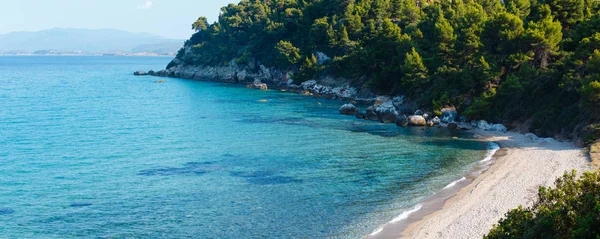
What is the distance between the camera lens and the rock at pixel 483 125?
5032 cm

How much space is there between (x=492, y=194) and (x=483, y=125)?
2400 centimetres

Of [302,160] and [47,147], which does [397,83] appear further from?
[47,147]

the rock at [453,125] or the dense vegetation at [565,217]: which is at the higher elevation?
the dense vegetation at [565,217]

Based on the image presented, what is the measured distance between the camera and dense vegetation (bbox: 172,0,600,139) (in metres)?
46.2

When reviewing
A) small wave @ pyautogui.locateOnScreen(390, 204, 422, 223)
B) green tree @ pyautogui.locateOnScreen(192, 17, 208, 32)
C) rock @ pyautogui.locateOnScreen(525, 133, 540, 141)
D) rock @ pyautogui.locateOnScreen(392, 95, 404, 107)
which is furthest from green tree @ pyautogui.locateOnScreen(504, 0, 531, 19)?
green tree @ pyautogui.locateOnScreen(192, 17, 208, 32)

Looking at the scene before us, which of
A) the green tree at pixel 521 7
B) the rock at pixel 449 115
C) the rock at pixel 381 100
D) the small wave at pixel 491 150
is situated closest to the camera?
the small wave at pixel 491 150

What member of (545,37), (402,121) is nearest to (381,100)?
(402,121)

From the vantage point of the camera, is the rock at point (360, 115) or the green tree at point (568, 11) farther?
the rock at point (360, 115)

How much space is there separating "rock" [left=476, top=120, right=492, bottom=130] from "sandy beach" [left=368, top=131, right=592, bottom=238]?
29.6ft

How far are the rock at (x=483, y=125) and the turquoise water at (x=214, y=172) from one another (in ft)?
11.9

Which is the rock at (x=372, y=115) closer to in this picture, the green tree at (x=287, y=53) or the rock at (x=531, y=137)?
the rock at (x=531, y=137)

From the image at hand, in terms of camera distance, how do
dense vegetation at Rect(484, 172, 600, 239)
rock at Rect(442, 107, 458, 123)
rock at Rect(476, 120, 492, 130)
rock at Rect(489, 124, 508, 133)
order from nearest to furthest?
1. dense vegetation at Rect(484, 172, 600, 239)
2. rock at Rect(489, 124, 508, 133)
3. rock at Rect(476, 120, 492, 130)
4. rock at Rect(442, 107, 458, 123)

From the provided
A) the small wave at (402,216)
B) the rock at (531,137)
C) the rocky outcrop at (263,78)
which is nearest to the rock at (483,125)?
the rock at (531,137)

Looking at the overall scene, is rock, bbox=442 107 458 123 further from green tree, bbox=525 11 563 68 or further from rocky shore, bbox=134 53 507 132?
green tree, bbox=525 11 563 68
